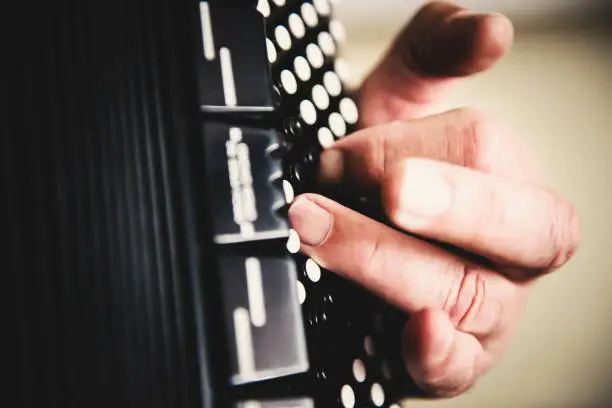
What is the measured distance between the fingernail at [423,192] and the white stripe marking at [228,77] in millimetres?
201

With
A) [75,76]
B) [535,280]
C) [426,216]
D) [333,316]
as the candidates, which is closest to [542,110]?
[535,280]

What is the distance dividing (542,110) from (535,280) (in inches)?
12.7

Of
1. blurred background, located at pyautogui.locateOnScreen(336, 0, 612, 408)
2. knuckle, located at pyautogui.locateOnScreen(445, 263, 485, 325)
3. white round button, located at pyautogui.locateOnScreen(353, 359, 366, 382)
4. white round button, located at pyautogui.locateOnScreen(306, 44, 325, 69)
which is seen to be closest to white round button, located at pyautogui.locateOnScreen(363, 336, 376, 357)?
white round button, located at pyautogui.locateOnScreen(353, 359, 366, 382)

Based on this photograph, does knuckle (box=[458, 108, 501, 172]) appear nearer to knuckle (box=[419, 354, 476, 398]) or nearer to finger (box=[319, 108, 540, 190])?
finger (box=[319, 108, 540, 190])

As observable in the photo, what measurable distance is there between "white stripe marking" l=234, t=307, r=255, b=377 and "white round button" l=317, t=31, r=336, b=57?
0.38 meters

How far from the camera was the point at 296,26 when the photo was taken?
61 centimetres

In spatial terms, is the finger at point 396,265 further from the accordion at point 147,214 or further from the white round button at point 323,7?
the white round button at point 323,7

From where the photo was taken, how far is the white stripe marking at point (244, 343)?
422 mm

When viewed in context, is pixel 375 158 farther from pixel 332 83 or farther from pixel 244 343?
pixel 244 343

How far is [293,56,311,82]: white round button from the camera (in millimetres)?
598

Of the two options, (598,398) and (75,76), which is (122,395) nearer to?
(75,76)

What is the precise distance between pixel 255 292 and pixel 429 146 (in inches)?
13.8

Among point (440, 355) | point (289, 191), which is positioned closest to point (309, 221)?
point (289, 191)

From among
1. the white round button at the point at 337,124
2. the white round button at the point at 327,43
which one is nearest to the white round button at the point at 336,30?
the white round button at the point at 327,43
